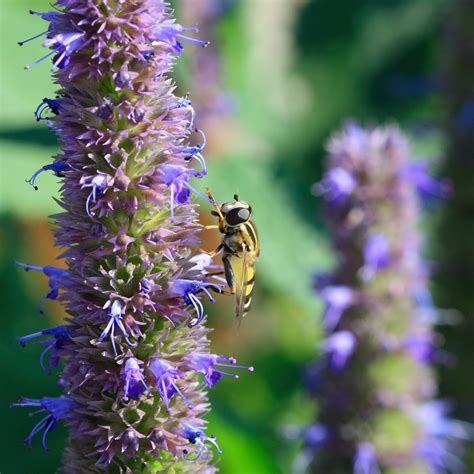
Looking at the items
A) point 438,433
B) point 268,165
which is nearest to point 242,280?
point 438,433

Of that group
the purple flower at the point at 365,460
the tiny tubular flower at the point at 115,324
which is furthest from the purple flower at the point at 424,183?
the tiny tubular flower at the point at 115,324

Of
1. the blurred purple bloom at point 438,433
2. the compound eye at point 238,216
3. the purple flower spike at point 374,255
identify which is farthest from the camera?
the blurred purple bloom at point 438,433

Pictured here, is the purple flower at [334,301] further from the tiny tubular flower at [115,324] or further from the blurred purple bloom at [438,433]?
the tiny tubular flower at [115,324]

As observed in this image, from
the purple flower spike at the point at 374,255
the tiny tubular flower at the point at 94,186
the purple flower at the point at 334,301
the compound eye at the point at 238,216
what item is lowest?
the tiny tubular flower at the point at 94,186

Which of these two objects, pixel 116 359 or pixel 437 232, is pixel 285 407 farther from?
pixel 116 359

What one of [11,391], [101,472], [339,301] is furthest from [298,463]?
[101,472]

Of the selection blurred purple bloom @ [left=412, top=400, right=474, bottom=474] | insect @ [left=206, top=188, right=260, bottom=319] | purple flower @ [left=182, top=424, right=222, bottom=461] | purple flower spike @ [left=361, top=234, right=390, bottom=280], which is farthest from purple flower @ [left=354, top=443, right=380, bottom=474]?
purple flower @ [left=182, top=424, right=222, bottom=461]

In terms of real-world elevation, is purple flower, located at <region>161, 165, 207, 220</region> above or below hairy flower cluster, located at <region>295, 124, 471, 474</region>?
below

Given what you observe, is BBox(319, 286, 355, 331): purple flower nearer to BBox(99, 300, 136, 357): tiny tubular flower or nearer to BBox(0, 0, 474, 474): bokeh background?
BBox(0, 0, 474, 474): bokeh background
